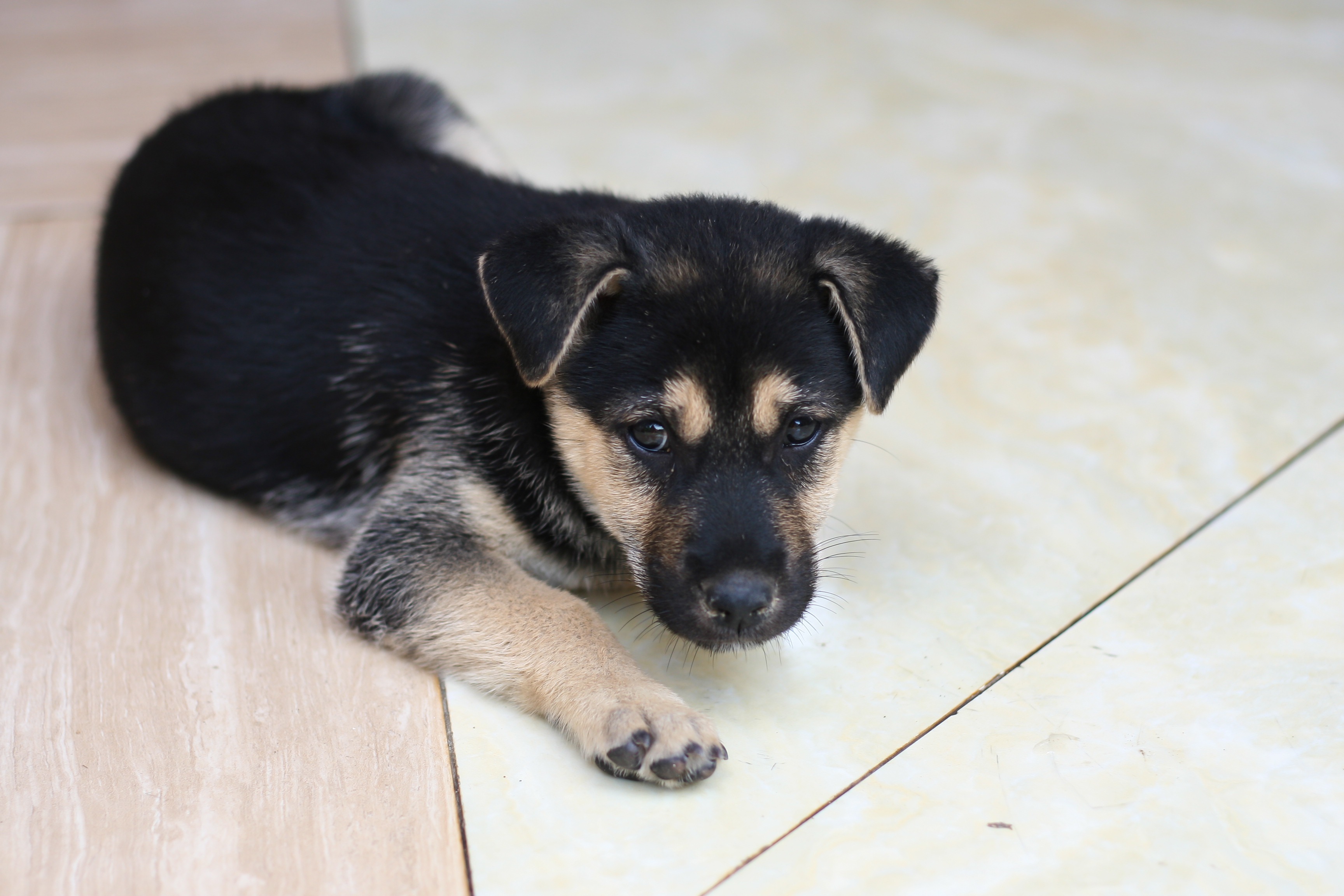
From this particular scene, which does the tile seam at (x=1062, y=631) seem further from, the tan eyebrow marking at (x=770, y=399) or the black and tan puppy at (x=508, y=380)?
the tan eyebrow marking at (x=770, y=399)

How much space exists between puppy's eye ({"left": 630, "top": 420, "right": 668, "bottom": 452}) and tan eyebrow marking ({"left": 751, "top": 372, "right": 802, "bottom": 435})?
0.27 metres

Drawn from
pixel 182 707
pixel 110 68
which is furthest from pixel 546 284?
pixel 110 68

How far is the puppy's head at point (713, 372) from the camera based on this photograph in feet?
11.8

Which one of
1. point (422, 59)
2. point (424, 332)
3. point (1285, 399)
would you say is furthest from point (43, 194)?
point (1285, 399)

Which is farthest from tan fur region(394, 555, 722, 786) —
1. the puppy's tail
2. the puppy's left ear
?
the puppy's tail

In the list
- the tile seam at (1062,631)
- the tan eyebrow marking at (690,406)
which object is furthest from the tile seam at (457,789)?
the tan eyebrow marking at (690,406)

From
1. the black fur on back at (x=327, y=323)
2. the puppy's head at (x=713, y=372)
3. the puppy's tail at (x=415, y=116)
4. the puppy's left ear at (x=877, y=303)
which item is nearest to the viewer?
the puppy's head at (x=713, y=372)

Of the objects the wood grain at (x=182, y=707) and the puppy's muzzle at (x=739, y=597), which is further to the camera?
the puppy's muzzle at (x=739, y=597)

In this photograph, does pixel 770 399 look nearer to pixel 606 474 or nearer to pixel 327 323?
pixel 606 474

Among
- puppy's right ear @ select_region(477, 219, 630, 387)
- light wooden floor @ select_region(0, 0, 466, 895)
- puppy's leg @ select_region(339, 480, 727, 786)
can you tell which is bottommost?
light wooden floor @ select_region(0, 0, 466, 895)

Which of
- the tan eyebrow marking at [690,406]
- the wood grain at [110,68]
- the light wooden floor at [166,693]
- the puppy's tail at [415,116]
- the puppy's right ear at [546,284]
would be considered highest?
the puppy's right ear at [546,284]

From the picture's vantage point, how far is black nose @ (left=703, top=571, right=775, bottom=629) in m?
3.48

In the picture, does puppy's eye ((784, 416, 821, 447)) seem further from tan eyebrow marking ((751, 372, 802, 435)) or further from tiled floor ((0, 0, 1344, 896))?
tiled floor ((0, 0, 1344, 896))

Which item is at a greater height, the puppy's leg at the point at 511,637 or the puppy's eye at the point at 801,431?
the puppy's eye at the point at 801,431
